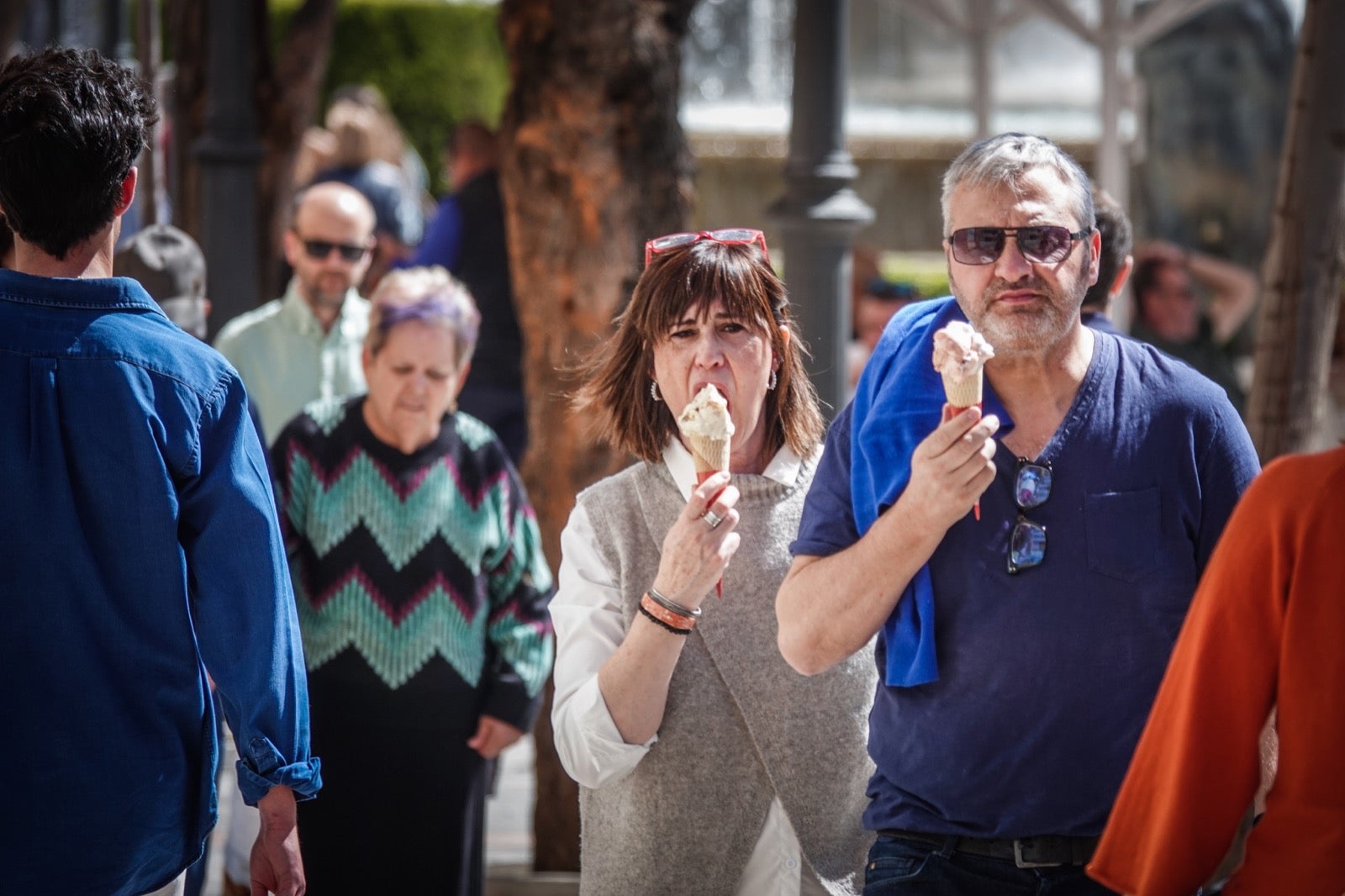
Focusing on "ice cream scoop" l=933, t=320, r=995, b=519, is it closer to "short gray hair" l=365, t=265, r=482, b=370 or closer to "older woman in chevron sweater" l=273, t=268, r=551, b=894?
"older woman in chevron sweater" l=273, t=268, r=551, b=894

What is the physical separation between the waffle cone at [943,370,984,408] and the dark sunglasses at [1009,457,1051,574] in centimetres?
23

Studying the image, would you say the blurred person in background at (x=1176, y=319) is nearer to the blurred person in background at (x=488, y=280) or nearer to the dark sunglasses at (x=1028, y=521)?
the blurred person in background at (x=488, y=280)

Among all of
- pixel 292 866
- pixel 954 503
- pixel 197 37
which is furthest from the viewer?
pixel 197 37

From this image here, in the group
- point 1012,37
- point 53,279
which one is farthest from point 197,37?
point 1012,37

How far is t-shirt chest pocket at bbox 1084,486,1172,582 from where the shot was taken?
252 cm

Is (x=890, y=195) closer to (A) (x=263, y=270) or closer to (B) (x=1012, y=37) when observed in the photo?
(B) (x=1012, y=37)

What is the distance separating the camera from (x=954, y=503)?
7.82ft

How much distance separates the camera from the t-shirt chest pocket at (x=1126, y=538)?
99.1 inches

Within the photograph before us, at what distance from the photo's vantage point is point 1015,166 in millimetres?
2617

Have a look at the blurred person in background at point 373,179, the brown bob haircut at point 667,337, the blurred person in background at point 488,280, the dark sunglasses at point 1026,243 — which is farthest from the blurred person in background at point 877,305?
the dark sunglasses at point 1026,243

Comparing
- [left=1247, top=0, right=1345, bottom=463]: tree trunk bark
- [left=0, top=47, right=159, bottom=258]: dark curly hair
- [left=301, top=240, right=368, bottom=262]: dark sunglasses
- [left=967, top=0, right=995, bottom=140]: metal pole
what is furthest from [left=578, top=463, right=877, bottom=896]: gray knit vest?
[left=967, top=0, right=995, bottom=140]: metal pole

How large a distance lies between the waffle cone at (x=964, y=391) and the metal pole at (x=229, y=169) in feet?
14.4

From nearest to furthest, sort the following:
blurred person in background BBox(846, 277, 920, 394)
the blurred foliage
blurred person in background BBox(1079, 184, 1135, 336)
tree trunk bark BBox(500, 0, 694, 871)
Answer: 1. blurred person in background BBox(1079, 184, 1135, 336)
2. tree trunk bark BBox(500, 0, 694, 871)
3. blurred person in background BBox(846, 277, 920, 394)
4. the blurred foliage

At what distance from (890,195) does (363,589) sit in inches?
480
